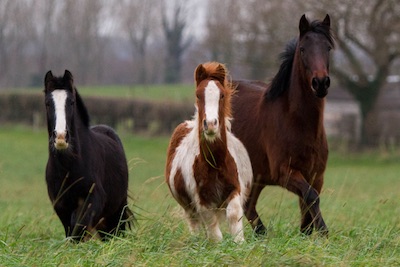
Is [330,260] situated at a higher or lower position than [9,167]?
higher

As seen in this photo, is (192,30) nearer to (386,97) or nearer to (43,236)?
(386,97)

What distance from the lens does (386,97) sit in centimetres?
4678

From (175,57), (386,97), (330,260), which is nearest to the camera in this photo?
(330,260)

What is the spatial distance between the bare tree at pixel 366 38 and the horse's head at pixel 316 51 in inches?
1212

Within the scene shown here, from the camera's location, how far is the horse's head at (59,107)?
7766 mm

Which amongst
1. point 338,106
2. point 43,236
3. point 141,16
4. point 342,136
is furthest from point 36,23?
point 43,236

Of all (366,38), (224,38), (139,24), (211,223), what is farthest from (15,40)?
(211,223)

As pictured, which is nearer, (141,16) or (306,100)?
(306,100)

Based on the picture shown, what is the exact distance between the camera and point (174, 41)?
80188mm

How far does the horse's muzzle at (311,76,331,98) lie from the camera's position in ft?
26.0

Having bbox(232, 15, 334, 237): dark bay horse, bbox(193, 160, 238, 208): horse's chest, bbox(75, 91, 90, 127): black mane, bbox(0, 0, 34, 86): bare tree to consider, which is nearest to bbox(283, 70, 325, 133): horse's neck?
bbox(232, 15, 334, 237): dark bay horse

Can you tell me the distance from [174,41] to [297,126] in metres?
72.1

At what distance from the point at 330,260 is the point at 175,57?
72933 millimetres

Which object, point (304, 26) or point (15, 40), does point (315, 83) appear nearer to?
point (304, 26)
